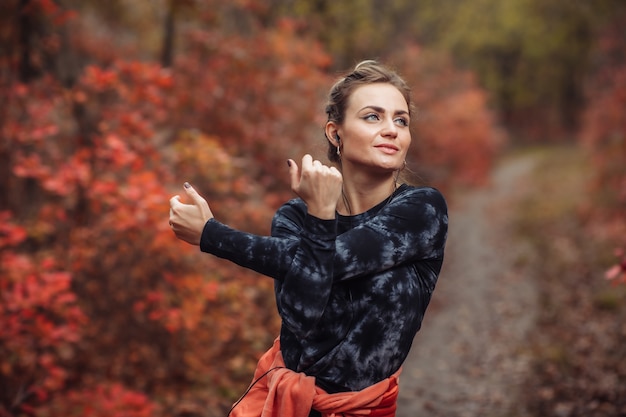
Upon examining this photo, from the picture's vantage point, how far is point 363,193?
229 cm

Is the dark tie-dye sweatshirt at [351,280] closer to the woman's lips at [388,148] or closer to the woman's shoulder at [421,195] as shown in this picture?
the woman's shoulder at [421,195]

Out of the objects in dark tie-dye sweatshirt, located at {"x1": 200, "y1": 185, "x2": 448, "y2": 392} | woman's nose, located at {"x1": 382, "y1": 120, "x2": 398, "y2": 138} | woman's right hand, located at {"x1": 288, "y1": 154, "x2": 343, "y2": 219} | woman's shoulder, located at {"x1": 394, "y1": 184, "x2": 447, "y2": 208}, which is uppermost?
woman's nose, located at {"x1": 382, "y1": 120, "x2": 398, "y2": 138}

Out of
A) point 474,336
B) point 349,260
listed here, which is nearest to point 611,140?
point 474,336

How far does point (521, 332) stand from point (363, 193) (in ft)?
23.2

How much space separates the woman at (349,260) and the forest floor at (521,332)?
4.47 meters

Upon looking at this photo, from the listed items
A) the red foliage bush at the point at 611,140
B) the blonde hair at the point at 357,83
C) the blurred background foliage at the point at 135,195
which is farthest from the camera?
the red foliage bush at the point at 611,140

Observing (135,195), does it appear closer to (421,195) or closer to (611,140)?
(421,195)

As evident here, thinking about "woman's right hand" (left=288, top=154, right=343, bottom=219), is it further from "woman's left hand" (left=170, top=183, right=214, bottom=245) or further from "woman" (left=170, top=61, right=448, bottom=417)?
"woman's left hand" (left=170, top=183, right=214, bottom=245)

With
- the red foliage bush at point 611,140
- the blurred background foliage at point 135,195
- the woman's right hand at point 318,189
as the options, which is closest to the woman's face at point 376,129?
the woman's right hand at point 318,189

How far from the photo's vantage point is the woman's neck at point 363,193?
2.28m

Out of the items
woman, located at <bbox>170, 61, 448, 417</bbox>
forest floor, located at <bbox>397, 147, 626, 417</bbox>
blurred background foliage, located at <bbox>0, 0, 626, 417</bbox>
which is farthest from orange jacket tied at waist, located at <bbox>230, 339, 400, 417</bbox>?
forest floor, located at <bbox>397, 147, 626, 417</bbox>

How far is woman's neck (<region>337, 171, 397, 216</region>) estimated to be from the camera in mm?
2277

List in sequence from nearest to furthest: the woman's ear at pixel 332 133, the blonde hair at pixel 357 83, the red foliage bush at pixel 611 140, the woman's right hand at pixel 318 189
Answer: the woman's right hand at pixel 318 189 → the blonde hair at pixel 357 83 → the woman's ear at pixel 332 133 → the red foliage bush at pixel 611 140

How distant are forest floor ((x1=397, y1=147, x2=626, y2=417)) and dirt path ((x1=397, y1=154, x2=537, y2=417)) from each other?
13 millimetres
